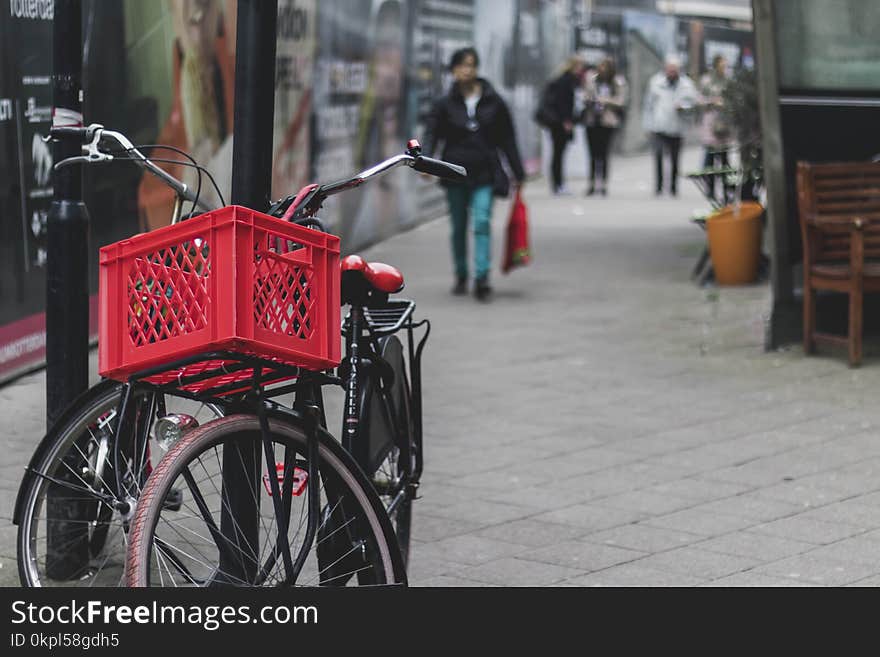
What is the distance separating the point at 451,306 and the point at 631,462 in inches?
200

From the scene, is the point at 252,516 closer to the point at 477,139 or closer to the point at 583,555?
the point at 583,555

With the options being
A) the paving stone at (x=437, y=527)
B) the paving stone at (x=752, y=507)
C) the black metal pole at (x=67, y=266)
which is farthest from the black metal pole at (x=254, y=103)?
the paving stone at (x=752, y=507)

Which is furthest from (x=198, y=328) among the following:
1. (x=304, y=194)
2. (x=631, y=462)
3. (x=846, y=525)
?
(x=631, y=462)

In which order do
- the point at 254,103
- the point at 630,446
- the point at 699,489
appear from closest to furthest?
1. the point at 254,103
2. the point at 699,489
3. the point at 630,446

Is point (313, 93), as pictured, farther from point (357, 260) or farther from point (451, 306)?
point (357, 260)

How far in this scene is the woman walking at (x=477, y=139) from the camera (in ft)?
39.1

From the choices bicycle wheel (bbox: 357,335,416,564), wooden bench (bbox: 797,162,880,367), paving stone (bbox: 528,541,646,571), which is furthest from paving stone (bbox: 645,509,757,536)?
wooden bench (bbox: 797,162,880,367)

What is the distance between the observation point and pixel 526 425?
7.69 metres

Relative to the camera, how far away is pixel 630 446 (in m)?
7.19

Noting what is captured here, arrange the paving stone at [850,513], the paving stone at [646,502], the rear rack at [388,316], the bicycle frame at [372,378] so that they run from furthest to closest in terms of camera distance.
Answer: the paving stone at [646,502], the paving stone at [850,513], the rear rack at [388,316], the bicycle frame at [372,378]

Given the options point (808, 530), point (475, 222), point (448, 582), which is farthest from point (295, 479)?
point (475, 222)

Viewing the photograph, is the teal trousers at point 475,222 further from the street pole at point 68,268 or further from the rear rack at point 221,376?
the rear rack at point 221,376

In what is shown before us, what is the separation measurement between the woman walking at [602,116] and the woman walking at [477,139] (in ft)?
34.8

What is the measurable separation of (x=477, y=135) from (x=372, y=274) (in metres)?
7.50
